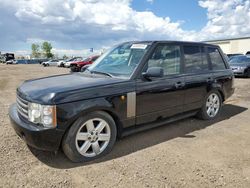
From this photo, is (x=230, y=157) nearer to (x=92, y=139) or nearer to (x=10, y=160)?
(x=92, y=139)

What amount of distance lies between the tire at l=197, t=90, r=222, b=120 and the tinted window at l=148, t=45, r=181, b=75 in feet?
4.22

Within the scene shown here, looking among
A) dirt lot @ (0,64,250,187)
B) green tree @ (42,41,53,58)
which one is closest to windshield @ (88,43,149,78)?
dirt lot @ (0,64,250,187)

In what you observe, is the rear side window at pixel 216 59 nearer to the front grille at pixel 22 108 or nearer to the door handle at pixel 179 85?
the door handle at pixel 179 85

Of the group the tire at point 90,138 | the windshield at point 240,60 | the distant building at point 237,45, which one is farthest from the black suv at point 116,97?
the distant building at point 237,45

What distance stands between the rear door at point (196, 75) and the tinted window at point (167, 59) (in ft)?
0.76

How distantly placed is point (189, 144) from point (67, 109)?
7.27 feet

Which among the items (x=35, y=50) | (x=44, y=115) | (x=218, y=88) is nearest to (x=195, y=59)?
(x=218, y=88)

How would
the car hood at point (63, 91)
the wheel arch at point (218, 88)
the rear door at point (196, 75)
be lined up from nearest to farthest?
the car hood at point (63, 91) < the rear door at point (196, 75) < the wheel arch at point (218, 88)

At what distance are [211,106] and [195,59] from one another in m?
1.26

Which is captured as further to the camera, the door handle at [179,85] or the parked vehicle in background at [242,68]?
the parked vehicle in background at [242,68]

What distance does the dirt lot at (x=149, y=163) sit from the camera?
2958 mm

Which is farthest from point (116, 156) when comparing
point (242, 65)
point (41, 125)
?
point (242, 65)

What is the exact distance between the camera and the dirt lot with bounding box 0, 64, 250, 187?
2958 mm

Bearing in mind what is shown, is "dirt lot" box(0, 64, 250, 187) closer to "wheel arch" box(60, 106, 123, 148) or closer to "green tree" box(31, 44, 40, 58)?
"wheel arch" box(60, 106, 123, 148)
